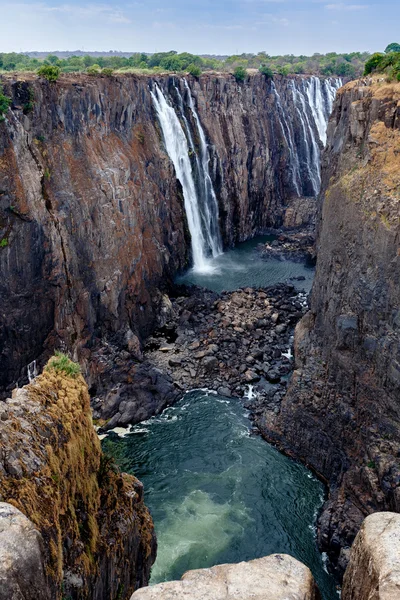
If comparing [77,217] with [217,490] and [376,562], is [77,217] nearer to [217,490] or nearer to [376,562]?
[217,490]

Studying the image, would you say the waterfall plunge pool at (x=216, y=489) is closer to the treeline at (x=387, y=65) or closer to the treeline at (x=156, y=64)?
the treeline at (x=387, y=65)

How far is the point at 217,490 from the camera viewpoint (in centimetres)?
3062

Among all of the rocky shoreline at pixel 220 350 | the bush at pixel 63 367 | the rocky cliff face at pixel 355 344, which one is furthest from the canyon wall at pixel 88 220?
the bush at pixel 63 367

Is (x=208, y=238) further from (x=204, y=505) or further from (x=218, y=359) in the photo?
(x=204, y=505)

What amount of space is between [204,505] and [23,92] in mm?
28719

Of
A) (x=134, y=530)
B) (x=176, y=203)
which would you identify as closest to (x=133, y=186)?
(x=176, y=203)

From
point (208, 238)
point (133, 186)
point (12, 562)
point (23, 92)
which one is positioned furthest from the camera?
point (208, 238)

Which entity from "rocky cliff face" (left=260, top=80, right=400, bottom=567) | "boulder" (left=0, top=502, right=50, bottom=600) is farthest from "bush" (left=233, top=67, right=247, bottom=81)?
"boulder" (left=0, top=502, right=50, bottom=600)

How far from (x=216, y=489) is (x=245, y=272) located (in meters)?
31.2

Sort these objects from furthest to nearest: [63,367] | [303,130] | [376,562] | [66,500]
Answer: [303,130], [63,367], [66,500], [376,562]

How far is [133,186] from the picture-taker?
4603cm

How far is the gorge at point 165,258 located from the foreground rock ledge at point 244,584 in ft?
53.8

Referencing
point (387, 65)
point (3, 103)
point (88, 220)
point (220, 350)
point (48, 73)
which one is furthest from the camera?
point (220, 350)

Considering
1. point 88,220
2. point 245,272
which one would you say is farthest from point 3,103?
point 245,272
